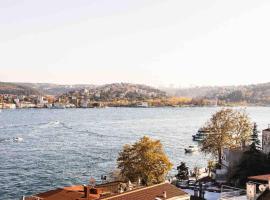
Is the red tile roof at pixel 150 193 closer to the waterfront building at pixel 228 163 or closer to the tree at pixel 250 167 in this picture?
the tree at pixel 250 167

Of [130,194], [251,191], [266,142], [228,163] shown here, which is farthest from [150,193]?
[266,142]

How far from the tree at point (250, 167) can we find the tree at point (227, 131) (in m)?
9.41

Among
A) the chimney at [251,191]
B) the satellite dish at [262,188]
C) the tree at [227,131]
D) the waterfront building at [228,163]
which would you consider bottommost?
the waterfront building at [228,163]

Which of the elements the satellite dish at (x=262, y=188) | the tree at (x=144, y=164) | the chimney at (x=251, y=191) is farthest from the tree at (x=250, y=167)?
the satellite dish at (x=262, y=188)

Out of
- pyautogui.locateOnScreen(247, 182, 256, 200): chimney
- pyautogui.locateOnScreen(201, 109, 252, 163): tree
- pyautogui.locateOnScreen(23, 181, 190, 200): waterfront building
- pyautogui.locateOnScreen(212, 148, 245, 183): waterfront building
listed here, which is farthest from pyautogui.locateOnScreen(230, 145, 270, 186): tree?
pyautogui.locateOnScreen(247, 182, 256, 200): chimney

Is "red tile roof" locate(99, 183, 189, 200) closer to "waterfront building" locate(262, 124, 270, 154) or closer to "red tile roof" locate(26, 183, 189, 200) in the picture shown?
"red tile roof" locate(26, 183, 189, 200)

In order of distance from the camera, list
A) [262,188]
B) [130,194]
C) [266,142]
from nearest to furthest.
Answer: [262,188] → [130,194] → [266,142]

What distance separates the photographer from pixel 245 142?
63.2 metres

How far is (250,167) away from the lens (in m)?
50.5

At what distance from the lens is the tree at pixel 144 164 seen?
167ft

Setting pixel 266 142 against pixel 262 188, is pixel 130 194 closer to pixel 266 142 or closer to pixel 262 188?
pixel 262 188

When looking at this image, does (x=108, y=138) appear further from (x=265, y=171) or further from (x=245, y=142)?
(x=265, y=171)

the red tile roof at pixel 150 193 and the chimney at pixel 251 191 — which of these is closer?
the chimney at pixel 251 191

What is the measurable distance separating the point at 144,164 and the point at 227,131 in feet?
52.2
